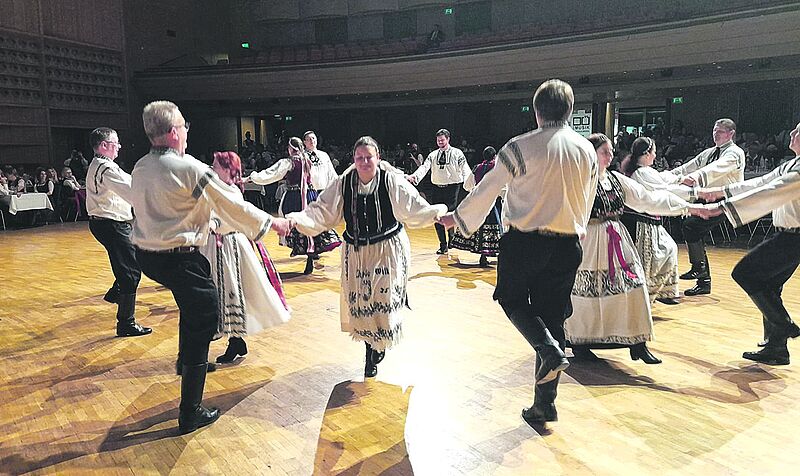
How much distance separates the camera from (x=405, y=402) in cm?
327

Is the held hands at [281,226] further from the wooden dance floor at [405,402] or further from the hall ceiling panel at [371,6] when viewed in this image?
the hall ceiling panel at [371,6]

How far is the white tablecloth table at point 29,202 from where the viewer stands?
38.3 ft

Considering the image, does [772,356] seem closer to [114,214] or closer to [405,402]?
[405,402]

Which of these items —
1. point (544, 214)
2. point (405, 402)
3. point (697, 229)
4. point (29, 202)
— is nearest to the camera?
point (544, 214)

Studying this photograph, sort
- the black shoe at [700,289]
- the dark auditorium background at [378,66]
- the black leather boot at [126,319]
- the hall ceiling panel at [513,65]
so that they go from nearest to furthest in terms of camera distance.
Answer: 1. the black leather boot at [126,319]
2. the black shoe at [700,289]
3. the hall ceiling panel at [513,65]
4. the dark auditorium background at [378,66]

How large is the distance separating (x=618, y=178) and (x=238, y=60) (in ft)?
58.8

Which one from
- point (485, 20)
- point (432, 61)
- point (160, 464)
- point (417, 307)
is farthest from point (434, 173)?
point (485, 20)

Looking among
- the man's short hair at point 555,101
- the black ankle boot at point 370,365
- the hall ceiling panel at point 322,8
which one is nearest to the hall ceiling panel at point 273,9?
the hall ceiling panel at point 322,8

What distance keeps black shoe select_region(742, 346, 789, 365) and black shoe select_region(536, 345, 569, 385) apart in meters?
1.75

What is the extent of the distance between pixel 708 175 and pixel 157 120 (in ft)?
14.7

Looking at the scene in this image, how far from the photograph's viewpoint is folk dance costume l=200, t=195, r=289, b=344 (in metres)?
A: 3.69

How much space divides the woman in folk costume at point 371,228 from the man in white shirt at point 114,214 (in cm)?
190

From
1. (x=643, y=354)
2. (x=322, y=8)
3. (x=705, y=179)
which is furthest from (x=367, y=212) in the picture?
(x=322, y=8)

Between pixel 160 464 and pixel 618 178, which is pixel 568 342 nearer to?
pixel 618 178
